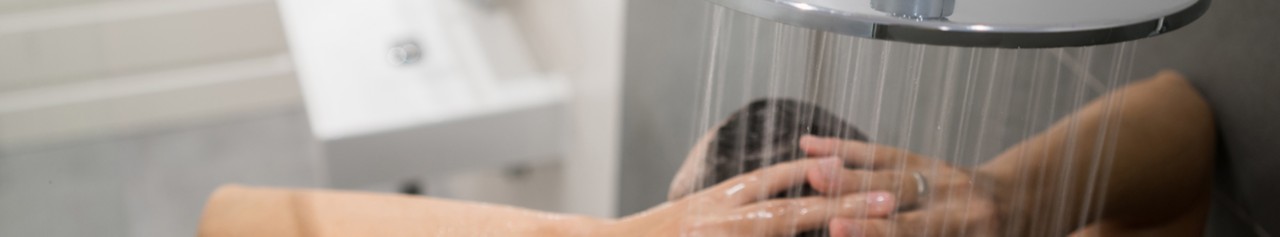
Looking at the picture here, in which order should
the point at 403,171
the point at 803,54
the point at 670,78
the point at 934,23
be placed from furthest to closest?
the point at 403,171 < the point at 670,78 < the point at 803,54 < the point at 934,23

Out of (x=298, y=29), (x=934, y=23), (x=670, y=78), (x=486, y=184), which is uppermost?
(x=934, y=23)

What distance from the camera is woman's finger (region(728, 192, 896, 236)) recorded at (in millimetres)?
363

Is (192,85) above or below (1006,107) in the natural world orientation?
below

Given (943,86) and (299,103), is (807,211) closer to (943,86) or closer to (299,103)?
(943,86)

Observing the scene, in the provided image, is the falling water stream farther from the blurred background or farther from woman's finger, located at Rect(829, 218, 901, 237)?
the blurred background

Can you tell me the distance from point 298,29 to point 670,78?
60 cm

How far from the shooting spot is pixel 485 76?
101 centimetres

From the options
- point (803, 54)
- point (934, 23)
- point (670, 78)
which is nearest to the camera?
point (934, 23)

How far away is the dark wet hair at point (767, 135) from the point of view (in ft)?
1.21

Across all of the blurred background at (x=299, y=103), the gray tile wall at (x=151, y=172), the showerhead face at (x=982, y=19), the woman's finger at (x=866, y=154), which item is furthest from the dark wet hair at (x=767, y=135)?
the gray tile wall at (x=151, y=172)

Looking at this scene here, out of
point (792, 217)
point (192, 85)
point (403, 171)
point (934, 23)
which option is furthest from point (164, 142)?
point (934, 23)

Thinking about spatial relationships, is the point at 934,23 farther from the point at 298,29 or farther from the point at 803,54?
the point at 298,29

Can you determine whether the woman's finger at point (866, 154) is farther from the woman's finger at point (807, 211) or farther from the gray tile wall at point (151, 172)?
the gray tile wall at point (151, 172)

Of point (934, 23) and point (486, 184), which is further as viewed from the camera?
point (486, 184)
